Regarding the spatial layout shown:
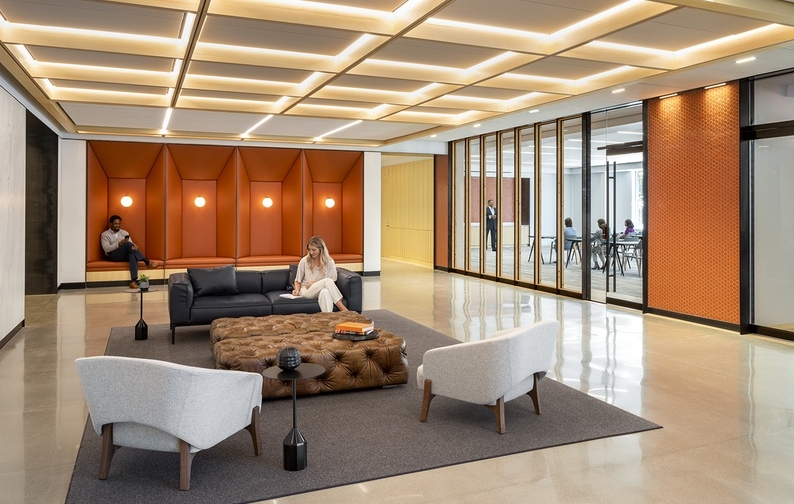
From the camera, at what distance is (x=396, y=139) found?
13.3m

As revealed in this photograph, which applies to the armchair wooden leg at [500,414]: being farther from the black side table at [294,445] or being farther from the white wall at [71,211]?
the white wall at [71,211]

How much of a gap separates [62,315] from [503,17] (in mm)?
7130

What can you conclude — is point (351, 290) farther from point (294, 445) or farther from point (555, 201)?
point (555, 201)

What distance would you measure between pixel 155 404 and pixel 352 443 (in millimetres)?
1276

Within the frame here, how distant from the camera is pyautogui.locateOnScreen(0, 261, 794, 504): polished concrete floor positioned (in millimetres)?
3340

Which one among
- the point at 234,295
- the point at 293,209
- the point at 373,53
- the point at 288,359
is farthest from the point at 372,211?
the point at 288,359

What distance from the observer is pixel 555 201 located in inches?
441

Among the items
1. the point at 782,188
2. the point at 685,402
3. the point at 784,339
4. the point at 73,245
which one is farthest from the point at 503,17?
the point at 73,245

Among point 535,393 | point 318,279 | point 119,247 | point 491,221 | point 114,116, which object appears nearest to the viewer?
point 535,393

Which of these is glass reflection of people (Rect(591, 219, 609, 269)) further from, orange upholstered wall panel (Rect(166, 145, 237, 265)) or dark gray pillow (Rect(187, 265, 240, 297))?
orange upholstered wall panel (Rect(166, 145, 237, 265))

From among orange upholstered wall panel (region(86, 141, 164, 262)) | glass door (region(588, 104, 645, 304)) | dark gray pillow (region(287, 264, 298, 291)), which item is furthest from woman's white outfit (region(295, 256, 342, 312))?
orange upholstered wall panel (region(86, 141, 164, 262))

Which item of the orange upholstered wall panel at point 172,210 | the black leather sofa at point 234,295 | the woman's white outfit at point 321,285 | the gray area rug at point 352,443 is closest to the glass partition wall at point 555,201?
the black leather sofa at point 234,295

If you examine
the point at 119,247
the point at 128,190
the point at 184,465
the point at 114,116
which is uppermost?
the point at 114,116

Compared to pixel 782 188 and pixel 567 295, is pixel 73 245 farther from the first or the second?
pixel 782 188
